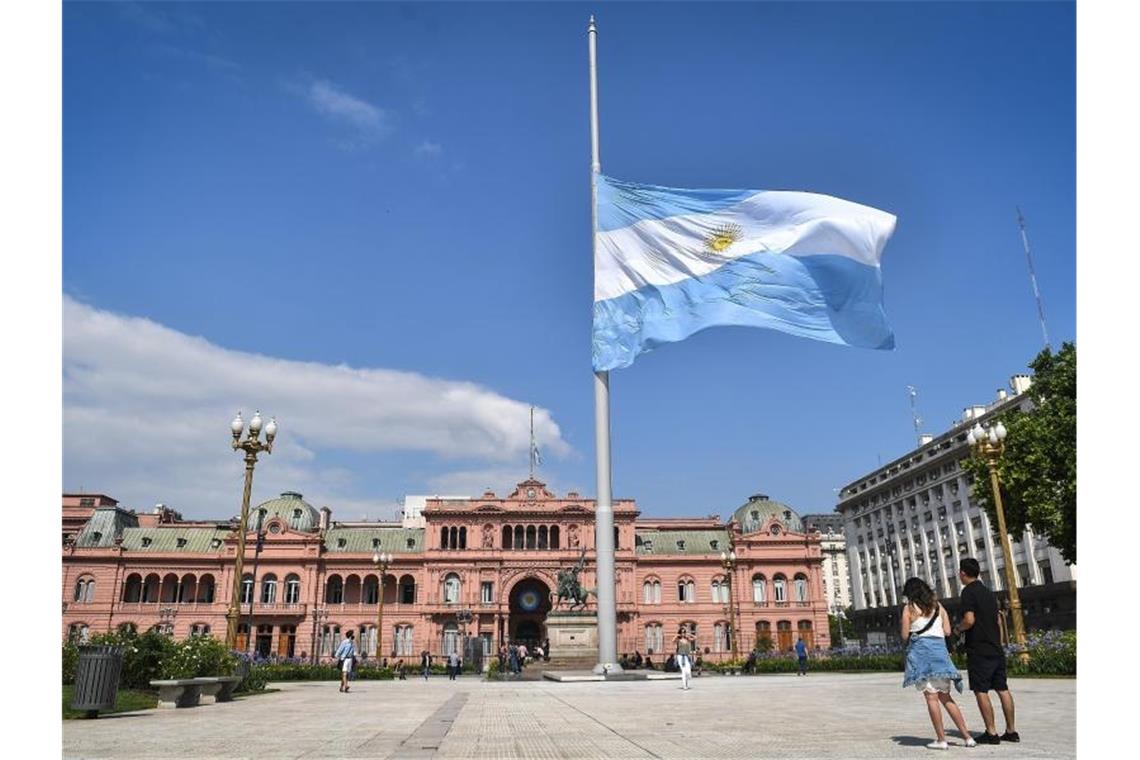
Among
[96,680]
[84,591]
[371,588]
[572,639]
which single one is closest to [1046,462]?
[572,639]

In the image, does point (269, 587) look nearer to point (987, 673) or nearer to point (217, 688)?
point (217, 688)

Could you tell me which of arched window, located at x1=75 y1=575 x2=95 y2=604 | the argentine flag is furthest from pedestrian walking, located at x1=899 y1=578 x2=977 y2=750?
arched window, located at x1=75 y1=575 x2=95 y2=604

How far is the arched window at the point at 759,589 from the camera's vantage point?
228ft

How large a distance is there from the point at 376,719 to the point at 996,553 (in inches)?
2520

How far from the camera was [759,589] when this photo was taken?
6994 cm

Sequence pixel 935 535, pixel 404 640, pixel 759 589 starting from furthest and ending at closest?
pixel 935 535 → pixel 759 589 → pixel 404 640

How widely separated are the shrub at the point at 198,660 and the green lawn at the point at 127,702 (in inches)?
28.1

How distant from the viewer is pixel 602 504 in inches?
836

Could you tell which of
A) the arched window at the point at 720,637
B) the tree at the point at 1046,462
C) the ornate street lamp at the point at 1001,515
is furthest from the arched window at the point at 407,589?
the ornate street lamp at the point at 1001,515

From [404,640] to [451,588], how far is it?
5511 mm

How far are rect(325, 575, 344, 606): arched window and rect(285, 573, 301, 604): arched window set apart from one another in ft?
7.51

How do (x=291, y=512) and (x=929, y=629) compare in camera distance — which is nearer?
(x=929, y=629)

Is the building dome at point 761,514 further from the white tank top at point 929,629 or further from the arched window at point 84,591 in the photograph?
the white tank top at point 929,629

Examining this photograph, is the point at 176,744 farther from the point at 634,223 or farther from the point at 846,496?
the point at 846,496
